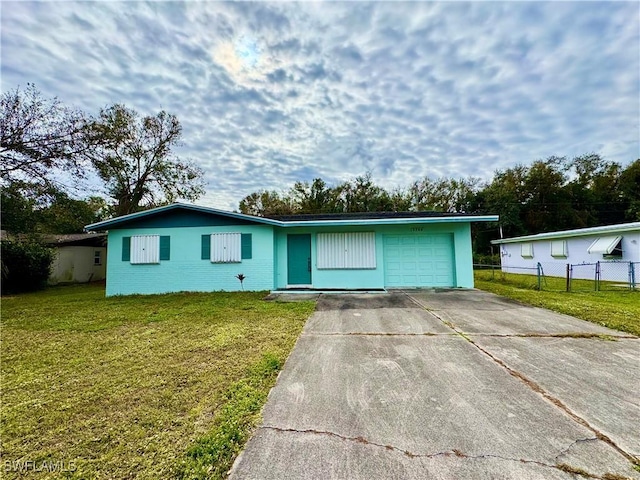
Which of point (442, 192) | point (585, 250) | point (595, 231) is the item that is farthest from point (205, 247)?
point (442, 192)

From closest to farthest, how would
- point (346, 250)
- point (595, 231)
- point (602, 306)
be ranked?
1. point (602, 306)
2. point (346, 250)
3. point (595, 231)

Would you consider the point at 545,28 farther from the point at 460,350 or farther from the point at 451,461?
the point at 451,461

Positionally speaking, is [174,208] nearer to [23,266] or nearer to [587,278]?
[23,266]

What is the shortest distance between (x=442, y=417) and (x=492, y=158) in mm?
27958

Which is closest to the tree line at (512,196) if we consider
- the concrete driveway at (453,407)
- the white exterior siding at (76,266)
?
the white exterior siding at (76,266)

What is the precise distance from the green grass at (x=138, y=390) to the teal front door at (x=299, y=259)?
444 centimetres

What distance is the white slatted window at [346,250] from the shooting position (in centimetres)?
1020

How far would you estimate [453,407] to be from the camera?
250cm

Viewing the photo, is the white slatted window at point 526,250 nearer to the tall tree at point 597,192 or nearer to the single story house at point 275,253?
the single story house at point 275,253

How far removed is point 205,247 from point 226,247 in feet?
2.73

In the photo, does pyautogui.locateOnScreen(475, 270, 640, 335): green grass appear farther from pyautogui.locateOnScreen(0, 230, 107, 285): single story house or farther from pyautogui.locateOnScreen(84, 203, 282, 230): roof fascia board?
pyautogui.locateOnScreen(0, 230, 107, 285): single story house

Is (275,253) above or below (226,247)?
below

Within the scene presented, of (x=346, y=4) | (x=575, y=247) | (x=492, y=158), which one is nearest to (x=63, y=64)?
(x=346, y=4)

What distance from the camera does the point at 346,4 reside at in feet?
24.6
